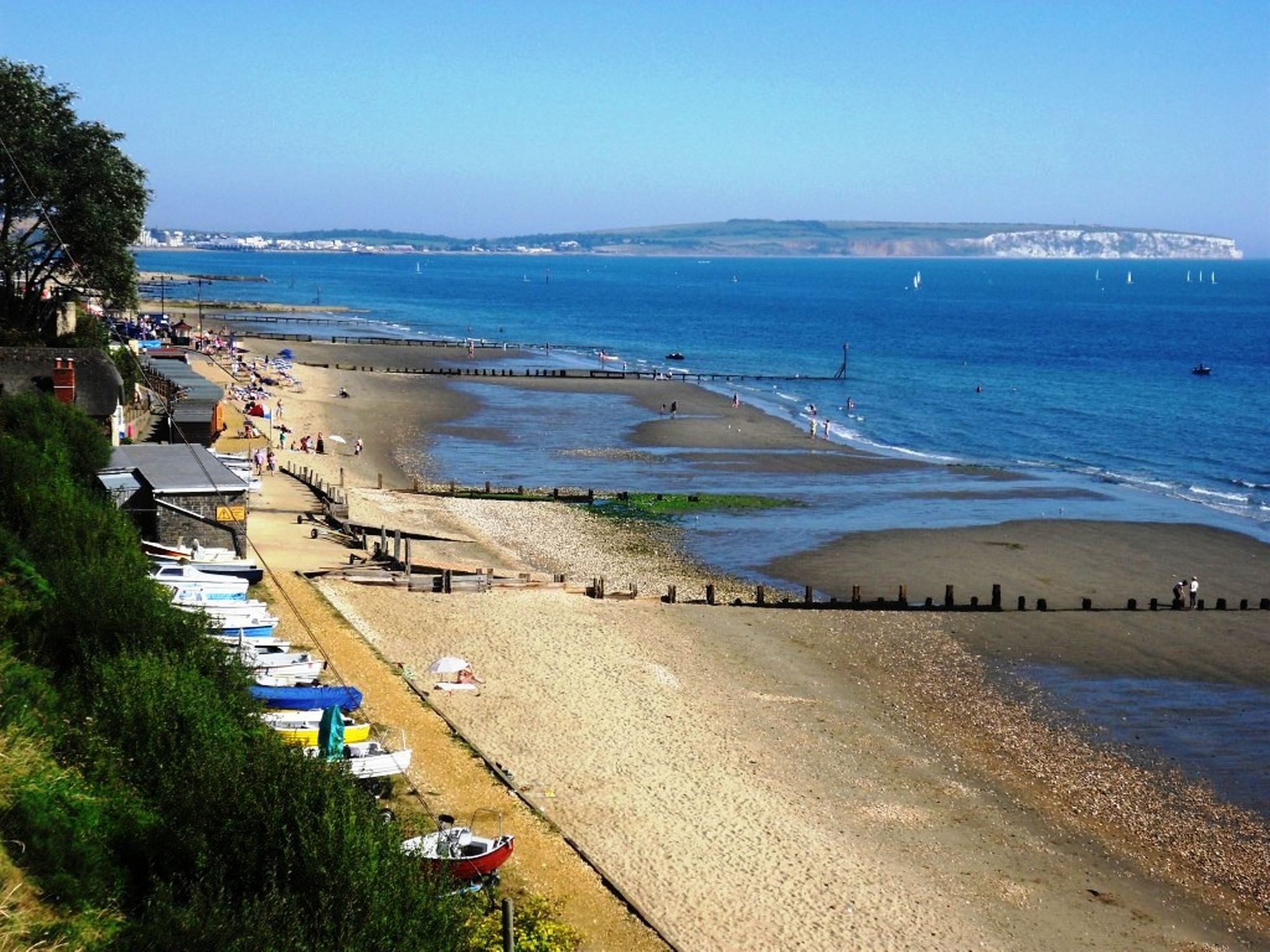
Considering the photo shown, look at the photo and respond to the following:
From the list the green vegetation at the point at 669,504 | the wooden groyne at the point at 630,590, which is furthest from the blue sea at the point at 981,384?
the wooden groyne at the point at 630,590

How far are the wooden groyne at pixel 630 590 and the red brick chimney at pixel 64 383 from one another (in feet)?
25.4

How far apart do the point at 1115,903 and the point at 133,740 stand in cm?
1454

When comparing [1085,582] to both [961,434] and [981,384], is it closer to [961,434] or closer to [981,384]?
[961,434]

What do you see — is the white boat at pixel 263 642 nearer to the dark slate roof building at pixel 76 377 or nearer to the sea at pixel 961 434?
the dark slate roof building at pixel 76 377

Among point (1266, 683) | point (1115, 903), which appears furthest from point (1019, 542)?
point (1115, 903)

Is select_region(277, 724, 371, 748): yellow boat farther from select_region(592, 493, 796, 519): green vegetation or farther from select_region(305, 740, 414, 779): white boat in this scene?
select_region(592, 493, 796, 519): green vegetation

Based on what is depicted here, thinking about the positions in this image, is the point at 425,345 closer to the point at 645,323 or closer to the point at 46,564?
the point at 645,323

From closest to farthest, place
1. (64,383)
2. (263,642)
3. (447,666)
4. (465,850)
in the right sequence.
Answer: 1. (465,850)
2. (263,642)
3. (447,666)
4. (64,383)

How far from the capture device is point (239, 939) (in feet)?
35.0

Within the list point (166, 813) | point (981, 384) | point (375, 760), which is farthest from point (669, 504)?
point (981, 384)

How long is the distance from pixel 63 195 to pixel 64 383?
2057cm

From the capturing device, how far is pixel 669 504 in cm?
4962

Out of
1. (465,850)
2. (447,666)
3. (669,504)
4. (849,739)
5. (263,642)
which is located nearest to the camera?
(465,850)

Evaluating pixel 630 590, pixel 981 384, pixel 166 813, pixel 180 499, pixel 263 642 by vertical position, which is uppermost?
pixel 180 499
